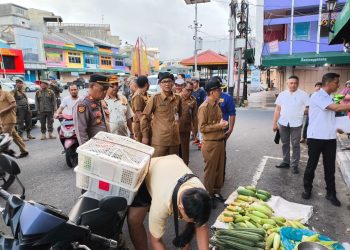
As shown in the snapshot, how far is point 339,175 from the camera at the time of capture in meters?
5.29

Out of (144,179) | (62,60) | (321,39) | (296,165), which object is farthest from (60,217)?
(62,60)

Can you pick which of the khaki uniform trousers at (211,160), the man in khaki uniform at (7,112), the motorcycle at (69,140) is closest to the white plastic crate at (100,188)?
the khaki uniform trousers at (211,160)

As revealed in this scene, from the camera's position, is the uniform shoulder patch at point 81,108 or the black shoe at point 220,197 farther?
the black shoe at point 220,197

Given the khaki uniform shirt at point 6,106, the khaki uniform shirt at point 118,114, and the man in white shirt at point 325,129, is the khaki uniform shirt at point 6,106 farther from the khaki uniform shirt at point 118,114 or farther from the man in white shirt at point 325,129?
the man in white shirt at point 325,129

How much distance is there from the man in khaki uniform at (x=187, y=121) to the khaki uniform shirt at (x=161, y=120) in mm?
983

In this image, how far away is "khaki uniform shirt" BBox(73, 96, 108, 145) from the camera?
3.40m

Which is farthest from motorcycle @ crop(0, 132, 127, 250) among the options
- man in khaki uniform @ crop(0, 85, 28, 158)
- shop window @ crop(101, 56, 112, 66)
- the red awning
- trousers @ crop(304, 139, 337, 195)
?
shop window @ crop(101, 56, 112, 66)

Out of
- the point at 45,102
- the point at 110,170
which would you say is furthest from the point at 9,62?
the point at 110,170

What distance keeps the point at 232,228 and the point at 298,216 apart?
112cm

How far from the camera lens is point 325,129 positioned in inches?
155

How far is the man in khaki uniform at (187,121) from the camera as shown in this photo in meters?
5.31

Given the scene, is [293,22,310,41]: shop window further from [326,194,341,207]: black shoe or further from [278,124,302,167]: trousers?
[326,194,341,207]: black shoe

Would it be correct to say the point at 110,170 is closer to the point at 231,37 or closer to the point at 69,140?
the point at 69,140

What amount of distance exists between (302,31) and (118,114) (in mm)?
16416
